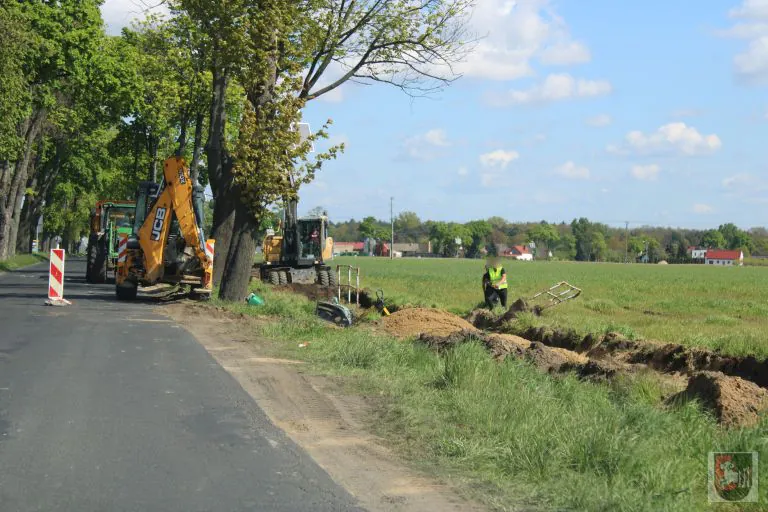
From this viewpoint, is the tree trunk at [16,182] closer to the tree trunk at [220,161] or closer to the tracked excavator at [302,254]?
the tracked excavator at [302,254]

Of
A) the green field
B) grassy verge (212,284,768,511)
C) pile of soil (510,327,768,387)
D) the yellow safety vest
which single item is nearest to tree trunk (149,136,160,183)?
the green field

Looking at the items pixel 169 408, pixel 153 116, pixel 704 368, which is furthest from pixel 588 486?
pixel 153 116

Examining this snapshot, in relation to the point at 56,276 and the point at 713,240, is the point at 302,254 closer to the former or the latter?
the point at 56,276

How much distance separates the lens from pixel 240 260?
2403 centimetres

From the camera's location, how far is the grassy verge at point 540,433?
677cm

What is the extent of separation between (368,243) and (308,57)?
157404 mm

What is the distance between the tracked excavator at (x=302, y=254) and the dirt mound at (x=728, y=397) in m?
24.7

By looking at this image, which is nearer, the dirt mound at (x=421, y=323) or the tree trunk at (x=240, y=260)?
the dirt mound at (x=421, y=323)

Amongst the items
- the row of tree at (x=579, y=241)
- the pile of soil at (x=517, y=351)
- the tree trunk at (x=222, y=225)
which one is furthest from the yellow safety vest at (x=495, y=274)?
the row of tree at (x=579, y=241)

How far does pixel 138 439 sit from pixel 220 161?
18.7 m

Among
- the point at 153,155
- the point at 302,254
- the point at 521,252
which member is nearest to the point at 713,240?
the point at 521,252

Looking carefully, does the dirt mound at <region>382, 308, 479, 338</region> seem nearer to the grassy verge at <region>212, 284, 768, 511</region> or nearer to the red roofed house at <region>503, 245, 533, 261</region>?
the grassy verge at <region>212, 284, 768, 511</region>

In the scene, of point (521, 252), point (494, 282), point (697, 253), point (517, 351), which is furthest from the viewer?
point (521, 252)

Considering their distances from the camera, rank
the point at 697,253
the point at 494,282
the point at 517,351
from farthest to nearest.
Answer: the point at 697,253 → the point at 494,282 → the point at 517,351
